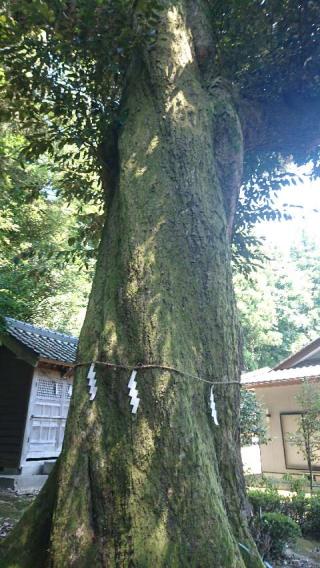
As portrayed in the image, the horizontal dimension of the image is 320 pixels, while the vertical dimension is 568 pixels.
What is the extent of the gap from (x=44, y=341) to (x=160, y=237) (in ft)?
30.3

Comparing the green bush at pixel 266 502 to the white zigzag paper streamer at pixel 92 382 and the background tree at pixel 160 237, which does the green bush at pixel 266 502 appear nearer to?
the background tree at pixel 160 237

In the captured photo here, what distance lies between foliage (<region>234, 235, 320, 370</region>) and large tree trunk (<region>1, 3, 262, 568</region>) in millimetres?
19797

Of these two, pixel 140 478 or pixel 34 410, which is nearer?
pixel 140 478

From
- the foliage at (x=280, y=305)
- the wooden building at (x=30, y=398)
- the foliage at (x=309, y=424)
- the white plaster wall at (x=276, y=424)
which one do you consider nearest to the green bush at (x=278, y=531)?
the foliage at (x=309, y=424)

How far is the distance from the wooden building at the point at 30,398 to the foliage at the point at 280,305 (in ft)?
47.5

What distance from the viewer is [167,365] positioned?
8.55ft

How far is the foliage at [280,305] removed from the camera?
24.7m

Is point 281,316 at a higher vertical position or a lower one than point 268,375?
higher

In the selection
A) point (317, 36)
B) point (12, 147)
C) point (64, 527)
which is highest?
point (12, 147)

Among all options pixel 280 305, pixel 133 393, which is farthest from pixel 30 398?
pixel 280 305

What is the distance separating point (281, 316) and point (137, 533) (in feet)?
90.2

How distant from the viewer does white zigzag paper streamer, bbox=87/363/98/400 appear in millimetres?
2692

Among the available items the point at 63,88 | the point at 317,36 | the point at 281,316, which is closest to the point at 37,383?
the point at 63,88

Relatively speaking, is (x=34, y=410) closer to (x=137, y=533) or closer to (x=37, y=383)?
(x=37, y=383)
